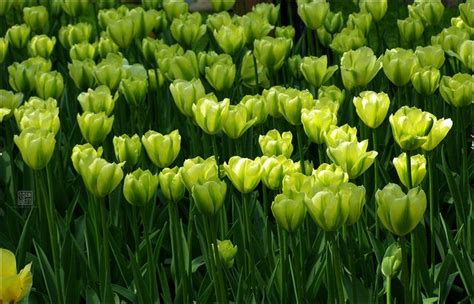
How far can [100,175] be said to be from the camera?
78.0 inches

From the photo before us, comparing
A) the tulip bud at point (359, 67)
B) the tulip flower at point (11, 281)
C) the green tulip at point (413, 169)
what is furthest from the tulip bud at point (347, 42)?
the tulip flower at point (11, 281)

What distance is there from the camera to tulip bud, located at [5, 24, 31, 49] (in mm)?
3855

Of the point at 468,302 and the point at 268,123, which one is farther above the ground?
Answer: the point at 268,123

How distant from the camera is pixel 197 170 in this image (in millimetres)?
1904

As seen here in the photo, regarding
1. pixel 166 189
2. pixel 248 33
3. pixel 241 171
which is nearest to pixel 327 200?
pixel 241 171

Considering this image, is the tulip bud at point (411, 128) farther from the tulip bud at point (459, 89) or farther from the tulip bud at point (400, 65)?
the tulip bud at point (400, 65)

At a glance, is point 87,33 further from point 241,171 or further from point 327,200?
point 327,200

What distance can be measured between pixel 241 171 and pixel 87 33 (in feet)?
6.95

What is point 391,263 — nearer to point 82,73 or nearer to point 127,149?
point 127,149

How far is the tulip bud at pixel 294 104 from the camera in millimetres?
2439

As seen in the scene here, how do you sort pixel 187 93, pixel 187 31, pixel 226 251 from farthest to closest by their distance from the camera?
1. pixel 187 31
2. pixel 187 93
3. pixel 226 251

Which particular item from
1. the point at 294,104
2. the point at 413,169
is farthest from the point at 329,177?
the point at 294,104

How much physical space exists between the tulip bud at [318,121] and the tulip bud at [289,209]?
40 cm

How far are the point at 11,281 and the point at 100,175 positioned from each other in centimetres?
45
